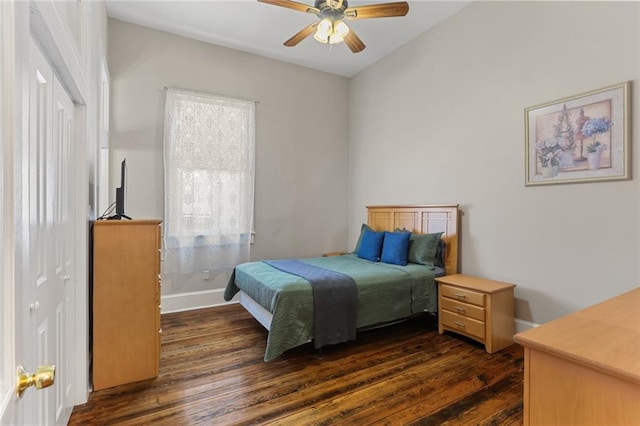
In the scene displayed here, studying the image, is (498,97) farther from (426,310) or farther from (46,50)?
(46,50)

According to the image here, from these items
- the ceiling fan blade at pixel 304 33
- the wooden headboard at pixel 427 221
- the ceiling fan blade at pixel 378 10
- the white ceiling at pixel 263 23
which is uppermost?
the white ceiling at pixel 263 23

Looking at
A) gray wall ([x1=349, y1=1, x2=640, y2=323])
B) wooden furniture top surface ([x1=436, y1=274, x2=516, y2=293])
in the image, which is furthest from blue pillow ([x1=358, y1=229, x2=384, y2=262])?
wooden furniture top surface ([x1=436, y1=274, x2=516, y2=293])

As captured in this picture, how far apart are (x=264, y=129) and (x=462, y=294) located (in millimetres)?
3285

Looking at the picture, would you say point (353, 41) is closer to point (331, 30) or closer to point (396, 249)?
point (331, 30)

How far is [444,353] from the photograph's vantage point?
282 centimetres

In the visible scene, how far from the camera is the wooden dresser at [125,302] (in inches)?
87.0

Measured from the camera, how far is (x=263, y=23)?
3719 mm

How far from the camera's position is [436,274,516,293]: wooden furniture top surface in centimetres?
285

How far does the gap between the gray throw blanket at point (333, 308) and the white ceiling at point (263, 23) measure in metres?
2.86

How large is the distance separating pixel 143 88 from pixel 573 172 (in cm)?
450

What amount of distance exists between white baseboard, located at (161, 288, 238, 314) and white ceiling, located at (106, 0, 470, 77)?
128 inches

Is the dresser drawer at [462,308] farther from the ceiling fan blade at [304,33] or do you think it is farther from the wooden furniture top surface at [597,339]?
the ceiling fan blade at [304,33]

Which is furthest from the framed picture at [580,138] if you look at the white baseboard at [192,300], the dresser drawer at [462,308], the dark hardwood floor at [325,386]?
the white baseboard at [192,300]

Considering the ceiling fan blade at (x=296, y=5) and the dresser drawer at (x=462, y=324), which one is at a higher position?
the ceiling fan blade at (x=296, y=5)
